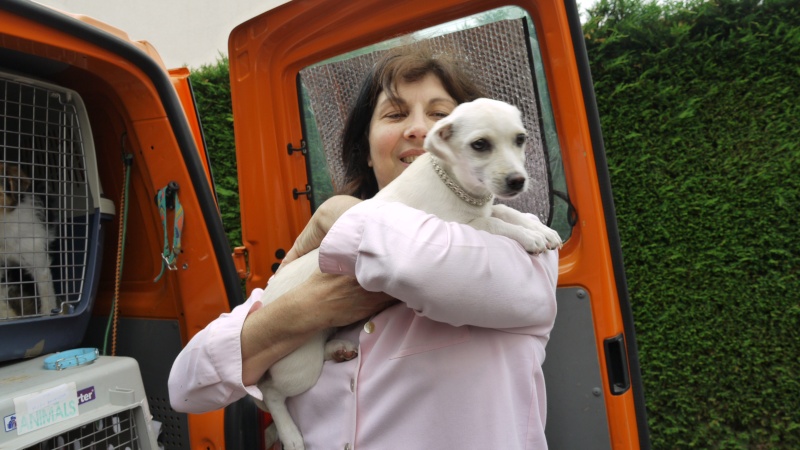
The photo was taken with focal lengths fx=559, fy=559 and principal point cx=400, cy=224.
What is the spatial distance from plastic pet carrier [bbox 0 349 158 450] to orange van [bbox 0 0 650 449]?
0.05 metres

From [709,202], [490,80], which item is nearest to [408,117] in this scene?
[490,80]

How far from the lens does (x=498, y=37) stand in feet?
4.85

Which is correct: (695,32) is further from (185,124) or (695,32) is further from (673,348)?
(185,124)

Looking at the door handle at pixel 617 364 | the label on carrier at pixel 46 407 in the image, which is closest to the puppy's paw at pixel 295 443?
the label on carrier at pixel 46 407

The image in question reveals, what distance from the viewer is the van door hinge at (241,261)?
184cm

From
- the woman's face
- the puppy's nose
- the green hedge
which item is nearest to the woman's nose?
the woman's face

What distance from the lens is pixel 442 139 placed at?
4.04ft

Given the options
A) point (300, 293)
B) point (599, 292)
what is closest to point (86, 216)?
point (300, 293)

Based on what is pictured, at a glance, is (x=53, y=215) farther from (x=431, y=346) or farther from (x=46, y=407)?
(x=431, y=346)

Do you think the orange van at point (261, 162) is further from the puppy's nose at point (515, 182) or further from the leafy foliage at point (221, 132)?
the leafy foliage at point (221, 132)

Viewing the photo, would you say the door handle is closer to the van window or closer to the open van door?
the open van door

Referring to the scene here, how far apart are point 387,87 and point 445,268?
2.37ft

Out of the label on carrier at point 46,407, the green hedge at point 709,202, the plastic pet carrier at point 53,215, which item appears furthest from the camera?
the green hedge at point 709,202

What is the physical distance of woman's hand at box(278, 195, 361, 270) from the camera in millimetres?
1433
